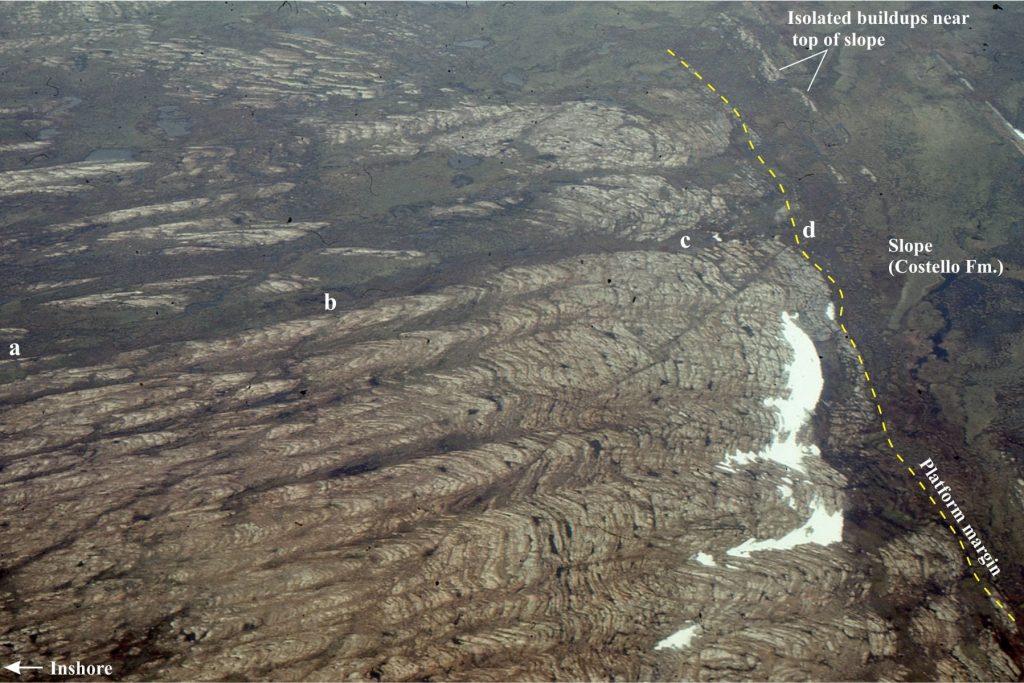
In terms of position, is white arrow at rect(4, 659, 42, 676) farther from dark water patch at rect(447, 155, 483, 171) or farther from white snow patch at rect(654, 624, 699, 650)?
dark water patch at rect(447, 155, 483, 171)

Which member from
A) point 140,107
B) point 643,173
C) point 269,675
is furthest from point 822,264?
point 140,107

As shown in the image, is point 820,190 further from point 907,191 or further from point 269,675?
point 269,675

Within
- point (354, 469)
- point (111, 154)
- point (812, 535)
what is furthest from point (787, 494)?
point (111, 154)

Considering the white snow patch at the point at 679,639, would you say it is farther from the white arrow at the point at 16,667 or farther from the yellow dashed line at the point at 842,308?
the white arrow at the point at 16,667

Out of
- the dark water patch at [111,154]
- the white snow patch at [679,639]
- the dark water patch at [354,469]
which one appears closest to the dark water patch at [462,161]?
the dark water patch at [111,154]

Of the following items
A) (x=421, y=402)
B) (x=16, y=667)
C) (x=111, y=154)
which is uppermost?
(x=111, y=154)

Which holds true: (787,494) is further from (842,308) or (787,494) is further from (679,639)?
(842,308)

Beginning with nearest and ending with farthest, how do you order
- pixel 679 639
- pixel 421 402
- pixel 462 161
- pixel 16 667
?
1. pixel 16 667
2. pixel 679 639
3. pixel 421 402
4. pixel 462 161

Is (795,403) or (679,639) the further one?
(795,403)
